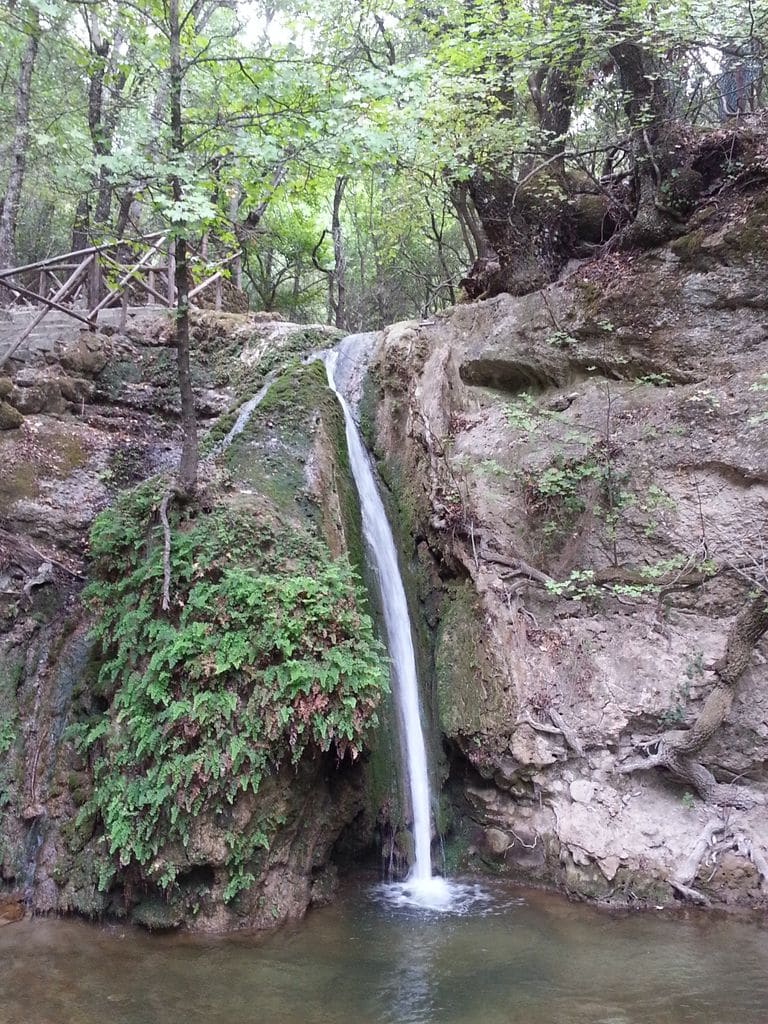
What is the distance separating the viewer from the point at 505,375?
9.95 metres

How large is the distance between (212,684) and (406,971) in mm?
2583

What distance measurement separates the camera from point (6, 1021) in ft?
13.4


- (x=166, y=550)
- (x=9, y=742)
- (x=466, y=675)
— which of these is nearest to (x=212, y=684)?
(x=166, y=550)

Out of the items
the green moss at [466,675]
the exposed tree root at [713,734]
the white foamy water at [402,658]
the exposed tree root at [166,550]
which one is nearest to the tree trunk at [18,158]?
the white foamy water at [402,658]

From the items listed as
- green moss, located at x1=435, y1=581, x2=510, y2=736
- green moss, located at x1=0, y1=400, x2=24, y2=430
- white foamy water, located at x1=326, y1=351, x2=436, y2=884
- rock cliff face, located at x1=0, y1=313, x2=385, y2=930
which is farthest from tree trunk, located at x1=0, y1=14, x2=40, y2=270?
green moss, located at x1=435, y1=581, x2=510, y2=736

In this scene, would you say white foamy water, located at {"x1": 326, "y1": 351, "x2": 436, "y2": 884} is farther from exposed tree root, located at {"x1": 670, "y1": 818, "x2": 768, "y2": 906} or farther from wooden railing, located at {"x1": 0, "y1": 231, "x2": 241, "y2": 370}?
wooden railing, located at {"x1": 0, "y1": 231, "x2": 241, "y2": 370}

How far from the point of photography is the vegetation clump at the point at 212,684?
215 inches

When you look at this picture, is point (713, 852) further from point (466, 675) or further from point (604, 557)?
point (604, 557)

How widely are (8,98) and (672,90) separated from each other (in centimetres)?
1464

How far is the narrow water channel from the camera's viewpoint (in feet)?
14.0

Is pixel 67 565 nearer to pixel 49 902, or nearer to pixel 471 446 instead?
pixel 49 902

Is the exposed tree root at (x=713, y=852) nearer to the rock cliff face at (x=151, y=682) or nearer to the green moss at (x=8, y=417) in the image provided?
the rock cliff face at (x=151, y=682)

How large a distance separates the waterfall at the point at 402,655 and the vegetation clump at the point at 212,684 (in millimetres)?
1179

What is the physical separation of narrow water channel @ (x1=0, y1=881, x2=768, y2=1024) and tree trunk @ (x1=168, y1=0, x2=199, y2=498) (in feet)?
13.0
